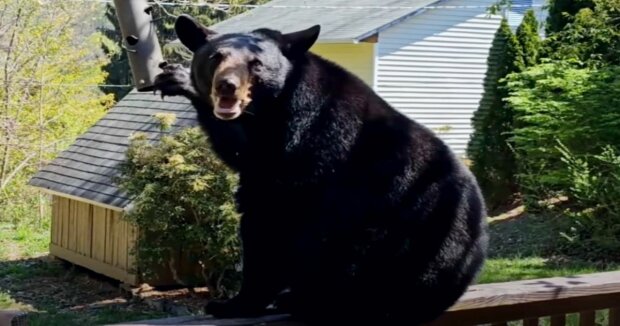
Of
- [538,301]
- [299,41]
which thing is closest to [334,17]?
[538,301]

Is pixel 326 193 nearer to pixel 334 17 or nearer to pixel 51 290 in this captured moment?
A: pixel 51 290

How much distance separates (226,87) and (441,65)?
44.0ft

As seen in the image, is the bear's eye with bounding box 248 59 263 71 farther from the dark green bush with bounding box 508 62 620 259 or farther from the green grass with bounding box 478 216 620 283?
the dark green bush with bounding box 508 62 620 259

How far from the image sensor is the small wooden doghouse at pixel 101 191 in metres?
9.91

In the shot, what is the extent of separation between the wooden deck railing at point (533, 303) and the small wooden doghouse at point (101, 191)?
6747mm

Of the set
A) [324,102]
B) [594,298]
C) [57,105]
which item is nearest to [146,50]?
[324,102]

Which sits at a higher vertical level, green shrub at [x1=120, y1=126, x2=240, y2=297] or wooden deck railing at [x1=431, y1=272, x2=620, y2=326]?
wooden deck railing at [x1=431, y1=272, x2=620, y2=326]

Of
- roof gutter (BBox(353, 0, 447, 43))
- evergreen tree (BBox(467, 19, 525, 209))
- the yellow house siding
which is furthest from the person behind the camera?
the yellow house siding

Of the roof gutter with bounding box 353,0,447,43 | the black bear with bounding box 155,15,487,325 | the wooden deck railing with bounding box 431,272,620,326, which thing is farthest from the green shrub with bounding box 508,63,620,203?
the black bear with bounding box 155,15,487,325

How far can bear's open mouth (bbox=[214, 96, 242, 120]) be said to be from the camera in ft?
6.79

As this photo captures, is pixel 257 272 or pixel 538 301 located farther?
pixel 538 301

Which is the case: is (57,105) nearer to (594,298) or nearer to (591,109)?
(591,109)

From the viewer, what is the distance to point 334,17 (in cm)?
1508

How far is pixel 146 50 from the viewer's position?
7.52 feet
